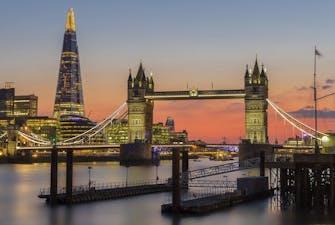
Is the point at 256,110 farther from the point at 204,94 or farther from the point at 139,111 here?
the point at 139,111

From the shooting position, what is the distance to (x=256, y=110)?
466 feet

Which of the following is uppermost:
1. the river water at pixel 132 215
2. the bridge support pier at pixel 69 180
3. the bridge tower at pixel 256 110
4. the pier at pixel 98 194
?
the bridge tower at pixel 256 110

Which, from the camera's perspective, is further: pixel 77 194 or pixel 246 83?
pixel 246 83

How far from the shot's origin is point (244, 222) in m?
44.5

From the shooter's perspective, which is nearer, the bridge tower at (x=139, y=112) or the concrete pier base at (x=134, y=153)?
the concrete pier base at (x=134, y=153)

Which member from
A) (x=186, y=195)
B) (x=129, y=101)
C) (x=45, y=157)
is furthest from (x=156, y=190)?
(x=45, y=157)

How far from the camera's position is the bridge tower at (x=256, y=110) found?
463 feet

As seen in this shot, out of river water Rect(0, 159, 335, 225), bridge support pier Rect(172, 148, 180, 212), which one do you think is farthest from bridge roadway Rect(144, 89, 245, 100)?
bridge support pier Rect(172, 148, 180, 212)

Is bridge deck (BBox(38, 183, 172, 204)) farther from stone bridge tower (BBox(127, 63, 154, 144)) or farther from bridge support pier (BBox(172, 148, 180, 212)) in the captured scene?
stone bridge tower (BBox(127, 63, 154, 144))

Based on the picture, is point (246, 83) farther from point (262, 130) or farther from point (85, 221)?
point (85, 221)

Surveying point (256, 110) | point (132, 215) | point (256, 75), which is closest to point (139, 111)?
point (256, 110)

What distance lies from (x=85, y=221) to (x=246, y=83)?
104346 millimetres

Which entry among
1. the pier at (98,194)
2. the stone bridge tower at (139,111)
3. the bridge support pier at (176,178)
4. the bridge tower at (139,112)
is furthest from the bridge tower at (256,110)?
the bridge support pier at (176,178)

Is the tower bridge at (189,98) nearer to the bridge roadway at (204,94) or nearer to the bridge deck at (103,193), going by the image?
the bridge roadway at (204,94)
